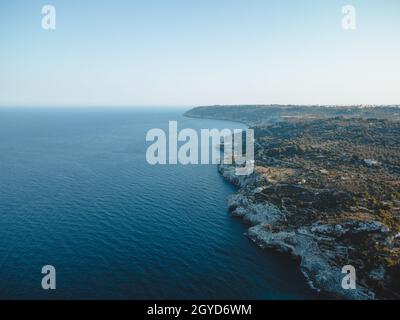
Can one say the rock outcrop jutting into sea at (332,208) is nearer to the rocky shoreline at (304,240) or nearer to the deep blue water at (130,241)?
the rocky shoreline at (304,240)

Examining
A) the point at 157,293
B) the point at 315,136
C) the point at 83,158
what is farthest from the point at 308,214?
the point at 83,158

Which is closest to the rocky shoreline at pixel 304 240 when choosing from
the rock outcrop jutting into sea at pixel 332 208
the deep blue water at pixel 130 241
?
the rock outcrop jutting into sea at pixel 332 208

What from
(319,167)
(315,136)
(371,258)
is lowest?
(371,258)

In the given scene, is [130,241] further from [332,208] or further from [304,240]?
[332,208]

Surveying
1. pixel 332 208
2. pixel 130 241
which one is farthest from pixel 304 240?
pixel 130 241

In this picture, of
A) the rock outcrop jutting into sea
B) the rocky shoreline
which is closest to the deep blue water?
the rocky shoreline
